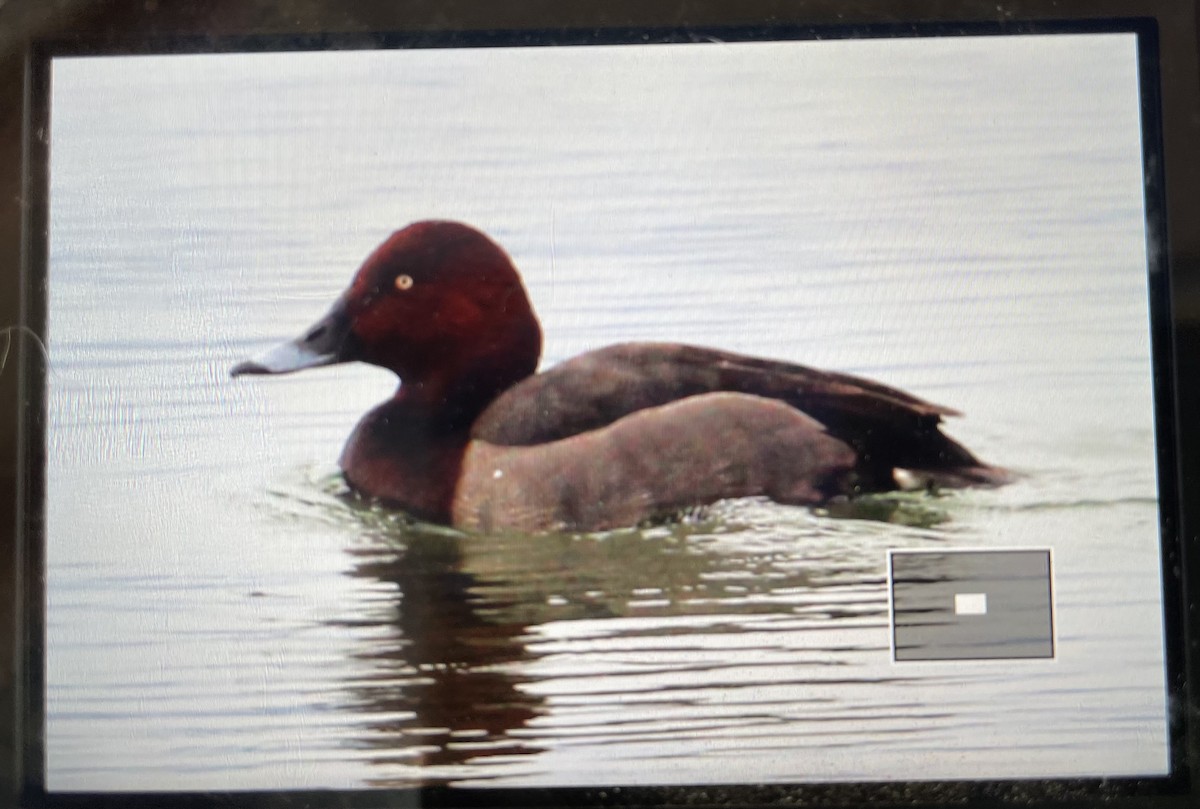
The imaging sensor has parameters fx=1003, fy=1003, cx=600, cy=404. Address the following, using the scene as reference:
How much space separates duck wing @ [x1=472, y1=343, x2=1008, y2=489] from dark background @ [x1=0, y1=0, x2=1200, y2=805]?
0.87 feet

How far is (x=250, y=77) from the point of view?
948mm

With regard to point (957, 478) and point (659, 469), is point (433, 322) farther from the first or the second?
point (957, 478)

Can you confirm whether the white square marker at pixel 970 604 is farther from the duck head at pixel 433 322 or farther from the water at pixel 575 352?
the duck head at pixel 433 322

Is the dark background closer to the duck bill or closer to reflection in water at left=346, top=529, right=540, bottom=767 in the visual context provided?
the duck bill

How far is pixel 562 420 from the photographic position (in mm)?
921

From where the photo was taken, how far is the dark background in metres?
0.94

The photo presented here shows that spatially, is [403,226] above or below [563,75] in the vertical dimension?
below

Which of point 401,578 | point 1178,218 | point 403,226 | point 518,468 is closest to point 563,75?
point 403,226

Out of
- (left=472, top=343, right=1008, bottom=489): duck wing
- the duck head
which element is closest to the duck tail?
(left=472, top=343, right=1008, bottom=489): duck wing

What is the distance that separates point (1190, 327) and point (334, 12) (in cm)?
86

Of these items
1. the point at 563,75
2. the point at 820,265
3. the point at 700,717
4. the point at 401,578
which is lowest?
the point at 700,717

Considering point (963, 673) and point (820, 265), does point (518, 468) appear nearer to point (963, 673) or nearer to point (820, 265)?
point (820, 265)
